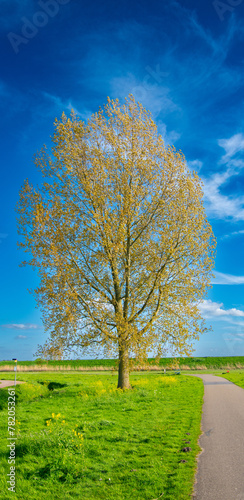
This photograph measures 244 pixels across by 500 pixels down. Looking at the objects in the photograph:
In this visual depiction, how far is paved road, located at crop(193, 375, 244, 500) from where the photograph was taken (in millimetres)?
6956

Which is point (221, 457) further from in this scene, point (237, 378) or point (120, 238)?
point (237, 378)

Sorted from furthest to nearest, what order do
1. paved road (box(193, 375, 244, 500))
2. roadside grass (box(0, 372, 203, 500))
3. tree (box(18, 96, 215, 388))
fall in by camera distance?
tree (box(18, 96, 215, 388)) → roadside grass (box(0, 372, 203, 500)) → paved road (box(193, 375, 244, 500))

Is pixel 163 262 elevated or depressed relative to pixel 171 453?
elevated

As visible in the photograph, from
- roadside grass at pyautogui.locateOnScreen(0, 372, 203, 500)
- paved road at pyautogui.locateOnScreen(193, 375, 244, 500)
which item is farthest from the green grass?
roadside grass at pyautogui.locateOnScreen(0, 372, 203, 500)

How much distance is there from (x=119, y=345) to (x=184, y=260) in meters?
7.40

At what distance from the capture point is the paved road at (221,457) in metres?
6.96

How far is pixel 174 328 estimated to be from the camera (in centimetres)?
2319

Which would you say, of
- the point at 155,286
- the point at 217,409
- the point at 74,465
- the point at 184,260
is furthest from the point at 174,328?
the point at 74,465

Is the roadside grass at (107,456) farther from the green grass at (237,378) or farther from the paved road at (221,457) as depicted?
the green grass at (237,378)

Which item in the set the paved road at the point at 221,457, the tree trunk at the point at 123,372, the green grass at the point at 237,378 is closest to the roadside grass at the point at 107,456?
the paved road at the point at 221,457

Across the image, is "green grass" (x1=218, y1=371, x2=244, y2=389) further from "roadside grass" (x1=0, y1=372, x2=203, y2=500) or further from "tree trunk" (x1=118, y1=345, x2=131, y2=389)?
"roadside grass" (x1=0, y1=372, x2=203, y2=500)

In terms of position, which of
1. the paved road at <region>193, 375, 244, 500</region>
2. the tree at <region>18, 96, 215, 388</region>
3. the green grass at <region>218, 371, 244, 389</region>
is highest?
the tree at <region>18, 96, 215, 388</region>

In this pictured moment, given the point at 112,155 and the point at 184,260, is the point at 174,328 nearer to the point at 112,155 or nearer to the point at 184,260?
the point at 184,260

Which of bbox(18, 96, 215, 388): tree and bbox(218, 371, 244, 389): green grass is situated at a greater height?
bbox(18, 96, 215, 388): tree
